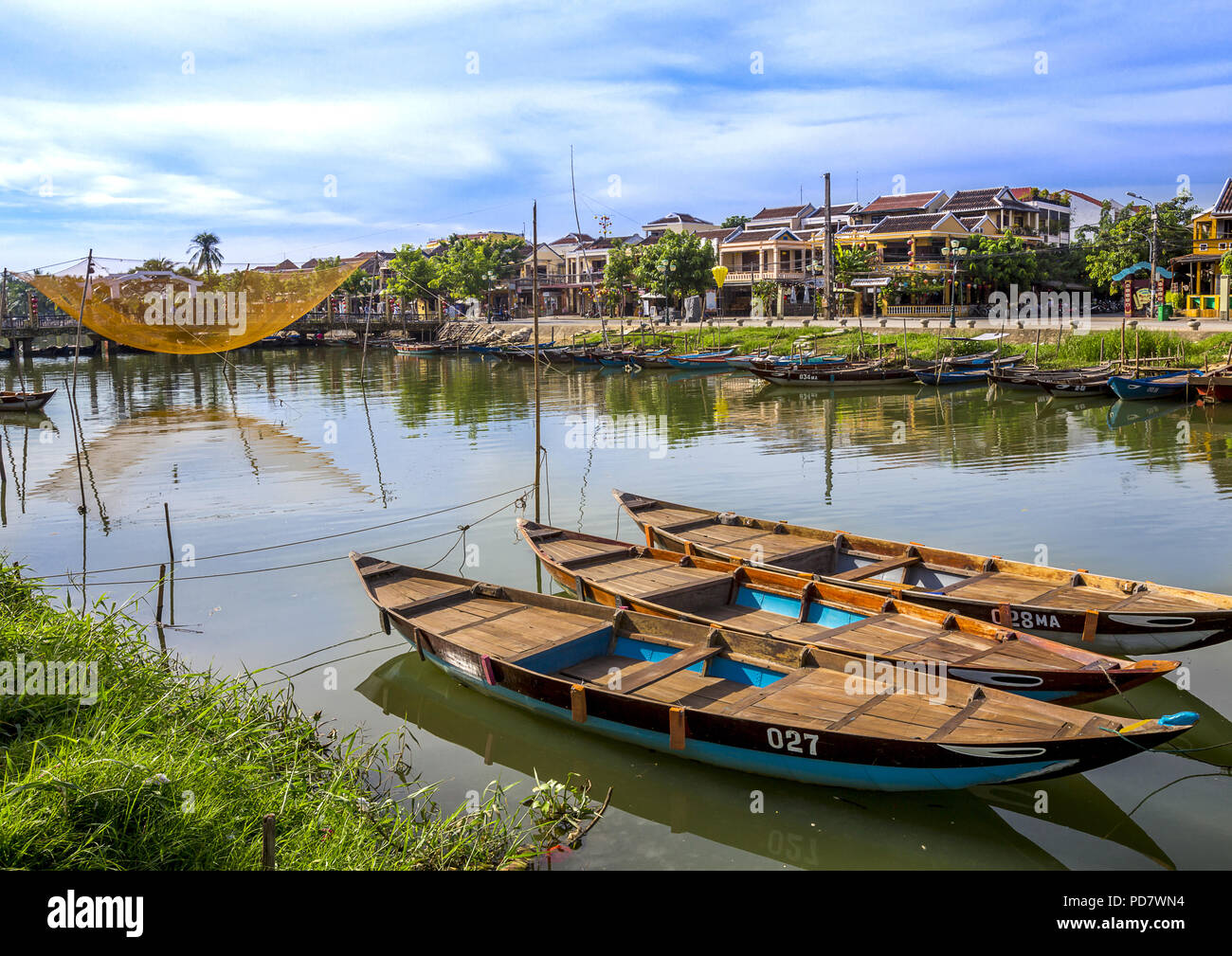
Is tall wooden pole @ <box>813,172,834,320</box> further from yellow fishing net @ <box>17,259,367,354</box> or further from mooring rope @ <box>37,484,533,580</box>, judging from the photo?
mooring rope @ <box>37,484,533,580</box>

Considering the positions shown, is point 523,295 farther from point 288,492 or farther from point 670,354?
point 288,492

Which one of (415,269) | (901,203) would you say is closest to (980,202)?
(901,203)

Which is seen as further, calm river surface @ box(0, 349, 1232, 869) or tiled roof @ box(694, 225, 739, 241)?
tiled roof @ box(694, 225, 739, 241)

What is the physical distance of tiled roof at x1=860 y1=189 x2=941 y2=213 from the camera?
59.6 m

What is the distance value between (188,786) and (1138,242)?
171ft

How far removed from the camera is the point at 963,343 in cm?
4331

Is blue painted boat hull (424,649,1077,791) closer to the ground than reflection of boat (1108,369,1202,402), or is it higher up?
closer to the ground

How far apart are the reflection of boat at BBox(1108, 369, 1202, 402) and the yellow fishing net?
24.1 m

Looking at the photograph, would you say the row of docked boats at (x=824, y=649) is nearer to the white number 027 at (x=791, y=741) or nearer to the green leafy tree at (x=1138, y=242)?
the white number 027 at (x=791, y=741)

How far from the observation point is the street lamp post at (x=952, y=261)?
48631 millimetres

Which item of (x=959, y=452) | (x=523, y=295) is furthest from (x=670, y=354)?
(x=523, y=295)

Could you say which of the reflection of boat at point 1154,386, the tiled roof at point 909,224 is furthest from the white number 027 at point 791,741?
the tiled roof at point 909,224

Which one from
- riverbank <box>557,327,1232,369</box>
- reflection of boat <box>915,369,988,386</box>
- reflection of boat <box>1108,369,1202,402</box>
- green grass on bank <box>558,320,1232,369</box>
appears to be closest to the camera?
reflection of boat <box>1108,369,1202,402</box>

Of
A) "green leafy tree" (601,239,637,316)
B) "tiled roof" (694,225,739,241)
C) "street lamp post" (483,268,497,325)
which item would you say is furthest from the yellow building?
"street lamp post" (483,268,497,325)
